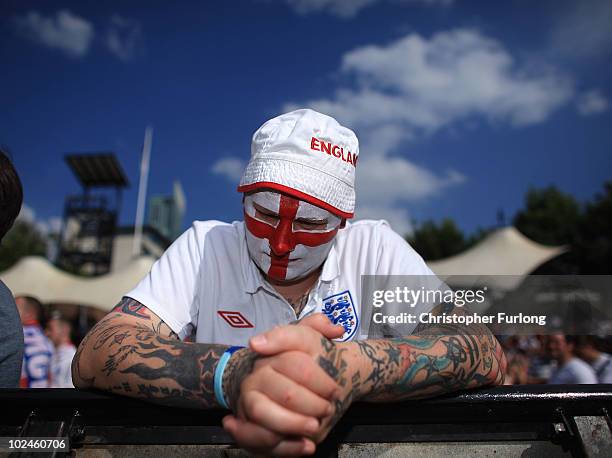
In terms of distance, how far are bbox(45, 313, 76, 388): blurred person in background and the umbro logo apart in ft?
16.6

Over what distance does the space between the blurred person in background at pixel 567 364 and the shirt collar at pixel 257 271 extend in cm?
497

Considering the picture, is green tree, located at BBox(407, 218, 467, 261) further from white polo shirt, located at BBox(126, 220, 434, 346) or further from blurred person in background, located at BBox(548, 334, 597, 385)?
white polo shirt, located at BBox(126, 220, 434, 346)

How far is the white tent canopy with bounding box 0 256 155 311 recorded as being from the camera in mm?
13055

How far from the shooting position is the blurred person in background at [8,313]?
1.76 metres

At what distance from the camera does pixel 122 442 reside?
118 cm

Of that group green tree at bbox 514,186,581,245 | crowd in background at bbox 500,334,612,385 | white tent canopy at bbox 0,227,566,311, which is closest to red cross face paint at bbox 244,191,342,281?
crowd in background at bbox 500,334,612,385

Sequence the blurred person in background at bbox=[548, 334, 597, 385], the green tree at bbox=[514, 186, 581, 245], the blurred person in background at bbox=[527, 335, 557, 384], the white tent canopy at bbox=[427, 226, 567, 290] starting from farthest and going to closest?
the green tree at bbox=[514, 186, 581, 245]
the white tent canopy at bbox=[427, 226, 567, 290]
the blurred person in background at bbox=[527, 335, 557, 384]
the blurred person in background at bbox=[548, 334, 597, 385]

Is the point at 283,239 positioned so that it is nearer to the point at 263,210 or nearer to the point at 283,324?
the point at 263,210

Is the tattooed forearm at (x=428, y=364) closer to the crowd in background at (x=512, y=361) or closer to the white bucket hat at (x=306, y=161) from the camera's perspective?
the white bucket hat at (x=306, y=161)

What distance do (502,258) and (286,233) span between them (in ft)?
43.0

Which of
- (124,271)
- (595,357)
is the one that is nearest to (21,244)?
(124,271)

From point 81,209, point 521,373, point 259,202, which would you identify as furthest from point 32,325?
point 81,209

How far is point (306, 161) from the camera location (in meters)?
1.81

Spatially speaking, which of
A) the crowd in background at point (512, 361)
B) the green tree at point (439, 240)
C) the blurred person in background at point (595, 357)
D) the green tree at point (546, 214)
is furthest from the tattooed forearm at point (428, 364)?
the green tree at point (439, 240)
